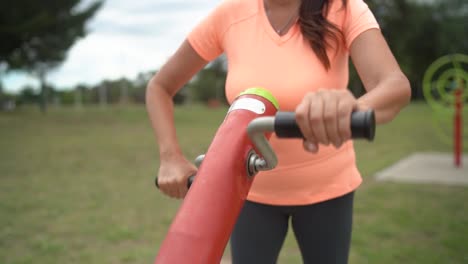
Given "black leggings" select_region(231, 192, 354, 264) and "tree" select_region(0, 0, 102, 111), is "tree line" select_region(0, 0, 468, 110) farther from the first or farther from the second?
"black leggings" select_region(231, 192, 354, 264)

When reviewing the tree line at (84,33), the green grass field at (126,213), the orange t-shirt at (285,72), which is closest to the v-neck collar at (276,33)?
the orange t-shirt at (285,72)

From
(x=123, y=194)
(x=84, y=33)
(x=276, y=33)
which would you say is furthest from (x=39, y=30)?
(x=276, y=33)

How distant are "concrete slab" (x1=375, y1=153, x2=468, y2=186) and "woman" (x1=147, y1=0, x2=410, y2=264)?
5.04m

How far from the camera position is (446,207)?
4934 millimetres

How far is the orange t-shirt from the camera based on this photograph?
133 centimetres

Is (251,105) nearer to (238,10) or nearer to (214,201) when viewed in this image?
(214,201)

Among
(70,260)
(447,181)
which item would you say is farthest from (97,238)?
(447,181)

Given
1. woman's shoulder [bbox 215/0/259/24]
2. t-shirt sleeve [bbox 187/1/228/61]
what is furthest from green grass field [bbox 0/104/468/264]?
woman's shoulder [bbox 215/0/259/24]

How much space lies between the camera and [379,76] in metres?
1.10

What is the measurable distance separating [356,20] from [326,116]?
0.57m

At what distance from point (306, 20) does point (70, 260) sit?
314 centimetres

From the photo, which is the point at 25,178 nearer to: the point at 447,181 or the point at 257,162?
the point at 447,181

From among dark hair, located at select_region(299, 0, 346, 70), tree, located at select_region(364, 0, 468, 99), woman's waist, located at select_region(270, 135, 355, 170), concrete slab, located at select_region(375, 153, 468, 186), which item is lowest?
tree, located at select_region(364, 0, 468, 99)

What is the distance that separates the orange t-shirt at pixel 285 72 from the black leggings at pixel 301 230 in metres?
0.04
